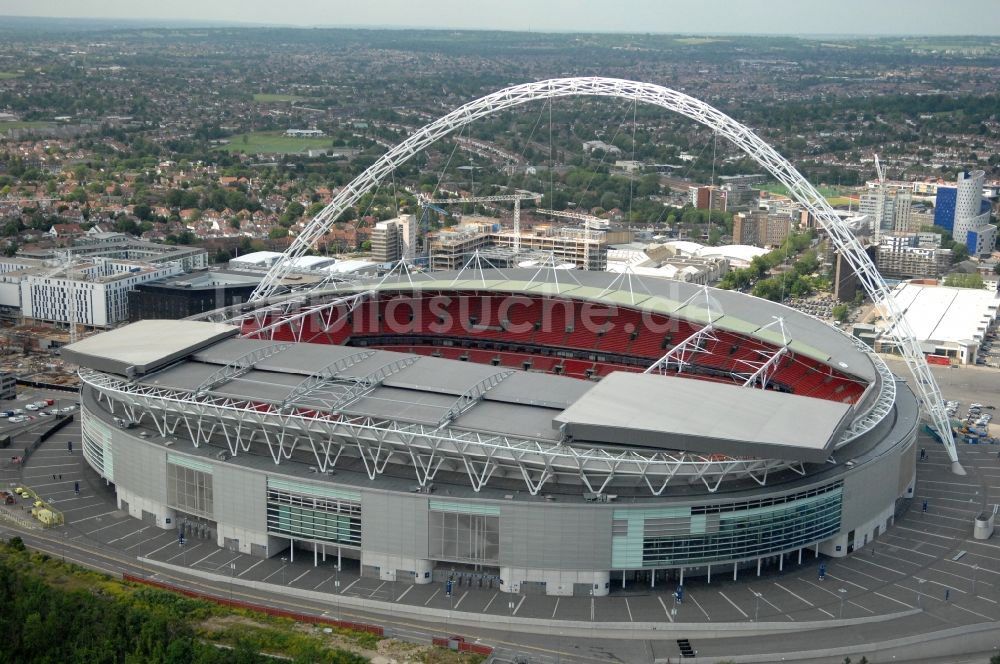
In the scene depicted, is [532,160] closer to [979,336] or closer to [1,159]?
[1,159]

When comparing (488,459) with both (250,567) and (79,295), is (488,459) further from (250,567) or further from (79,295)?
(79,295)

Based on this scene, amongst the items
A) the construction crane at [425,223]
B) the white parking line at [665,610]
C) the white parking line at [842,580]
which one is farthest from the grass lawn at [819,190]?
the white parking line at [665,610]

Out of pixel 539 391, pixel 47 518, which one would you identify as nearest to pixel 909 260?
pixel 539 391

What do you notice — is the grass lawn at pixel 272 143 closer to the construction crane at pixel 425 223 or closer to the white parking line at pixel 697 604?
the construction crane at pixel 425 223

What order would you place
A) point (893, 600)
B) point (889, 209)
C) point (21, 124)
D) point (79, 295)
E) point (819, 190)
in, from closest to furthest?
1. point (893, 600)
2. point (79, 295)
3. point (889, 209)
4. point (819, 190)
5. point (21, 124)

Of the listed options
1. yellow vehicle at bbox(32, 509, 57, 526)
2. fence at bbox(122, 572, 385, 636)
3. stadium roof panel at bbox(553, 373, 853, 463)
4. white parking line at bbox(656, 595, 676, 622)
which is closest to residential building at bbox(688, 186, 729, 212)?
stadium roof panel at bbox(553, 373, 853, 463)

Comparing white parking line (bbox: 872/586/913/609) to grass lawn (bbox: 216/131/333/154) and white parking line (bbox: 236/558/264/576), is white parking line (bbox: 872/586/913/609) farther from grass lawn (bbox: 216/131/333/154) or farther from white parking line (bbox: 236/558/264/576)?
grass lawn (bbox: 216/131/333/154)
